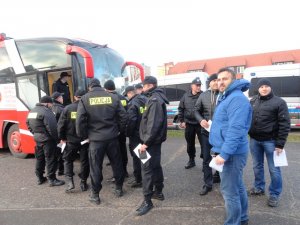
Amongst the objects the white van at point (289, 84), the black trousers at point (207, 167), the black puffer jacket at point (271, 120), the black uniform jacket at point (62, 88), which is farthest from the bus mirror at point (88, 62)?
the white van at point (289, 84)

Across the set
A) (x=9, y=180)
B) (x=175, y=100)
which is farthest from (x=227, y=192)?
(x=175, y=100)

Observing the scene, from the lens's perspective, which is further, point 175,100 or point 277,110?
point 175,100

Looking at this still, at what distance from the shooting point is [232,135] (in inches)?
112

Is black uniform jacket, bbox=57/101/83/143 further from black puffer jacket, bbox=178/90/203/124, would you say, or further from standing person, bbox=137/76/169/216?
black puffer jacket, bbox=178/90/203/124

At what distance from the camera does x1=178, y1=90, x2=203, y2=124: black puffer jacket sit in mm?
5718

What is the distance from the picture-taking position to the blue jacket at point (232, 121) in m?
2.86

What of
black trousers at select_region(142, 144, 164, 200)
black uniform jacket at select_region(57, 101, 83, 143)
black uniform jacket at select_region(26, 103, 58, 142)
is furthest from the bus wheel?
black trousers at select_region(142, 144, 164, 200)

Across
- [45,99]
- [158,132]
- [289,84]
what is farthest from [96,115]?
[289,84]

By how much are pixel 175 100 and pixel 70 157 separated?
8.89 meters

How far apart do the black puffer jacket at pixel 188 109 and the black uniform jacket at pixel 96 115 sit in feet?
6.06

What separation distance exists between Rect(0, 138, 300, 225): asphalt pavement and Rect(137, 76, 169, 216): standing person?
280 mm

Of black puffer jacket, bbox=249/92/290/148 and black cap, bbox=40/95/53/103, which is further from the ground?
black cap, bbox=40/95/53/103

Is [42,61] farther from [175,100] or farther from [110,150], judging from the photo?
[175,100]

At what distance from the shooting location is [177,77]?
1374 centimetres
